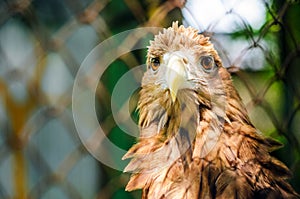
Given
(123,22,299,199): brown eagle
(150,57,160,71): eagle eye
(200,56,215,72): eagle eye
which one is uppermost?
(150,57,160,71): eagle eye

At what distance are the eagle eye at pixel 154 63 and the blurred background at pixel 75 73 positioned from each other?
0.04 m

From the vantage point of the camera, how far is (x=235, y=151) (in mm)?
1215

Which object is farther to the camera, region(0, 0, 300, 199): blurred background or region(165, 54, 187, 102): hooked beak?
region(0, 0, 300, 199): blurred background

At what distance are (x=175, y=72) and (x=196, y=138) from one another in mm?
152


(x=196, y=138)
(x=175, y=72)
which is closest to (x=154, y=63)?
(x=175, y=72)

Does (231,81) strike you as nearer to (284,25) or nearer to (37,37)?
(284,25)

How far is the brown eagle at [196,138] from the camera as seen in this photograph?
119 centimetres

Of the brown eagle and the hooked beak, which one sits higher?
the hooked beak

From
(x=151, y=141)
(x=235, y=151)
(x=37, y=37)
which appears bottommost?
(x=235, y=151)

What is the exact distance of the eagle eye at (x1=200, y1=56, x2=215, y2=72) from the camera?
3.90ft

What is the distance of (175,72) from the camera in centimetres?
115

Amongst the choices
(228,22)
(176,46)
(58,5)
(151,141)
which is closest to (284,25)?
(228,22)

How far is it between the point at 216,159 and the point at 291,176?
17 cm

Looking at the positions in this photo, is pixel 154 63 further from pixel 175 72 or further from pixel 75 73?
pixel 75 73
